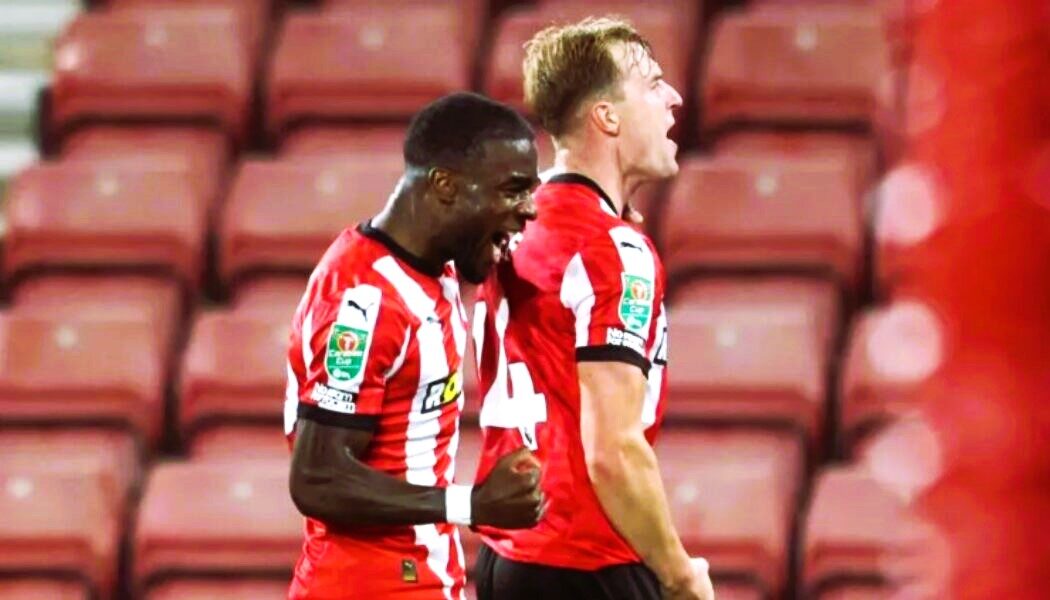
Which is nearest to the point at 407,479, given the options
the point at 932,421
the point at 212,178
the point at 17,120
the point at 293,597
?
the point at 293,597

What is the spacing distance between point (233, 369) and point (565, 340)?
2.71 meters

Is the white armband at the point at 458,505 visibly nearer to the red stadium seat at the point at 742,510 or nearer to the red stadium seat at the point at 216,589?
the red stadium seat at the point at 742,510

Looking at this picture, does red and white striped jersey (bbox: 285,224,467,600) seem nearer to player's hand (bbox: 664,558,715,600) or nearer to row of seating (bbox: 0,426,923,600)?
player's hand (bbox: 664,558,715,600)

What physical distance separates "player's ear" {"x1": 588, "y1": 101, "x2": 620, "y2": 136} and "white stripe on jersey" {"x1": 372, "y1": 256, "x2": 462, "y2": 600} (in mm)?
507

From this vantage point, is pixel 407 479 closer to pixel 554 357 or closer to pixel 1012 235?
pixel 554 357

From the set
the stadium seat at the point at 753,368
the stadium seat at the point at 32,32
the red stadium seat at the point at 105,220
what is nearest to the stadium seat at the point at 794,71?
the stadium seat at the point at 753,368

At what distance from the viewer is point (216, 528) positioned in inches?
209

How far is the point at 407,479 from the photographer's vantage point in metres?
2.76

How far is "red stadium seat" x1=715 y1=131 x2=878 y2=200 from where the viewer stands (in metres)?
5.82

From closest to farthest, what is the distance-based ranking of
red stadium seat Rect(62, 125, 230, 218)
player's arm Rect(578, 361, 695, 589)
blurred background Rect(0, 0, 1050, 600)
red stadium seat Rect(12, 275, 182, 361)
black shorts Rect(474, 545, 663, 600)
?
player's arm Rect(578, 361, 695, 589)
black shorts Rect(474, 545, 663, 600)
blurred background Rect(0, 0, 1050, 600)
red stadium seat Rect(12, 275, 182, 361)
red stadium seat Rect(62, 125, 230, 218)

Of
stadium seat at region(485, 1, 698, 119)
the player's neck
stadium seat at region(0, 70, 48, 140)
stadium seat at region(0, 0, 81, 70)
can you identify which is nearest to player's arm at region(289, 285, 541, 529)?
the player's neck

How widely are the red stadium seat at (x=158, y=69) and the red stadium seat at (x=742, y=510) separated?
207 centimetres

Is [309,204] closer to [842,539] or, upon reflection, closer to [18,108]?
[18,108]

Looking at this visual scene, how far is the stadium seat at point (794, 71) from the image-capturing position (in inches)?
232
